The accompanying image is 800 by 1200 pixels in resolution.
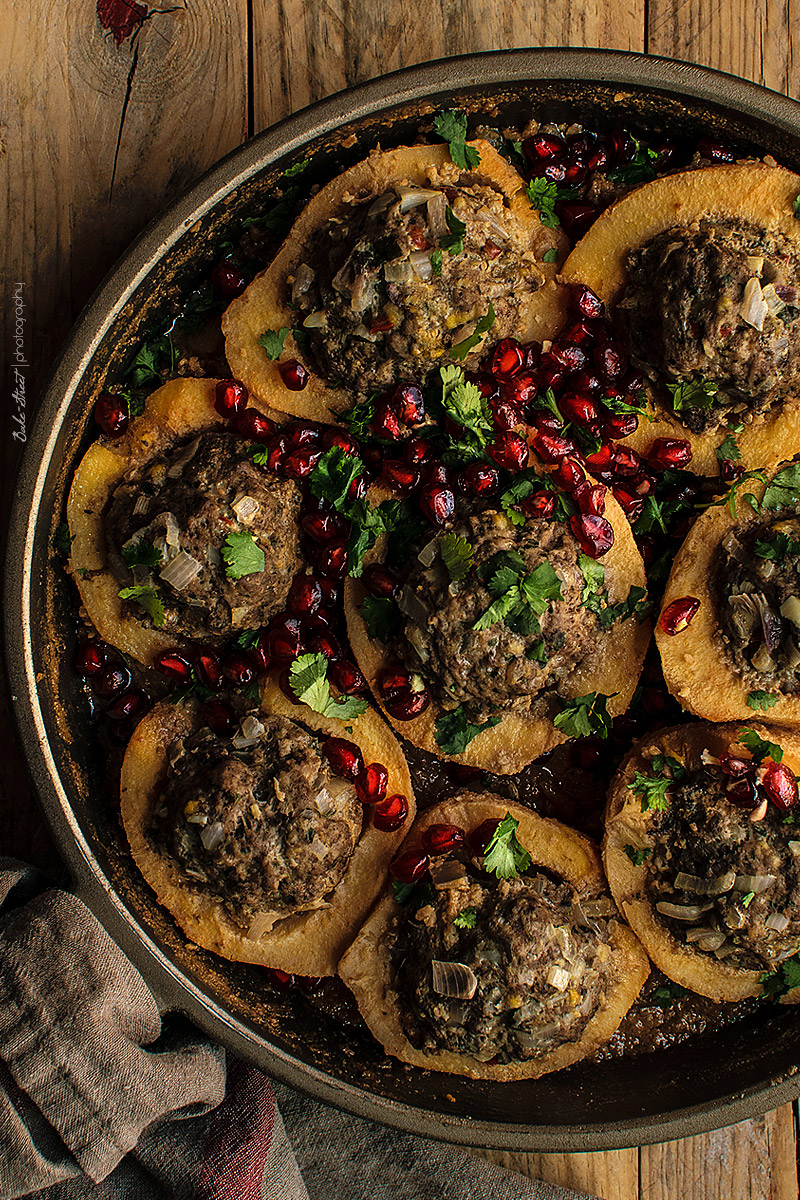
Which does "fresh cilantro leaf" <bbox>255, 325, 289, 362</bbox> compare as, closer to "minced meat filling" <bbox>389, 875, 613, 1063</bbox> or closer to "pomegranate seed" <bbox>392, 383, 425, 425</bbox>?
"pomegranate seed" <bbox>392, 383, 425, 425</bbox>

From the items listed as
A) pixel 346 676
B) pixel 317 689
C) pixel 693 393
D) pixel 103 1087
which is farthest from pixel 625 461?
pixel 103 1087

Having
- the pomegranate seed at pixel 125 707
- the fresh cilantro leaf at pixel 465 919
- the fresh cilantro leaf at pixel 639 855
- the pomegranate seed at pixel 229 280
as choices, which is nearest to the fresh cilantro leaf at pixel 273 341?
the pomegranate seed at pixel 229 280

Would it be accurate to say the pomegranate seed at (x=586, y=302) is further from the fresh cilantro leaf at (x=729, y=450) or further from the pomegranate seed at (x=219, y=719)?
the pomegranate seed at (x=219, y=719)

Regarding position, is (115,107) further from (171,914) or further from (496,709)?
(171,914)

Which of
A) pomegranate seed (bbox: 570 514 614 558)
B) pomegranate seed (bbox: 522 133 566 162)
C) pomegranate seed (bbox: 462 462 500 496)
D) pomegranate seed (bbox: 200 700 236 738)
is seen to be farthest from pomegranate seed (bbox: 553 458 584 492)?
pomegranate seed (bbox: 200 700 236 738)

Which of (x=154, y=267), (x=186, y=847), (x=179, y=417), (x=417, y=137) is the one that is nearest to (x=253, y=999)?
(x=186, y=847)

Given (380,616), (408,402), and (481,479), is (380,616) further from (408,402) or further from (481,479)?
(408,402)

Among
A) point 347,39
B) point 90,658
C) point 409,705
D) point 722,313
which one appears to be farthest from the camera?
point 347,39
